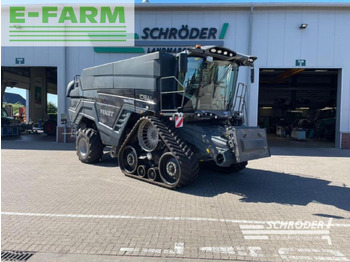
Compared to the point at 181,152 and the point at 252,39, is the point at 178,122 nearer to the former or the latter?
the point at 181,152

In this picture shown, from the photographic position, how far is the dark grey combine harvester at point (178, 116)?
6.31m

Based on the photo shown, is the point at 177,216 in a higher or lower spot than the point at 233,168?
lower

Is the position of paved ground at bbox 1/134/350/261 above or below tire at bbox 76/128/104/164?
below

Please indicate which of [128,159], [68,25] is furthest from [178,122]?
[68,25]

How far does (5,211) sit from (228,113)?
17.5ft

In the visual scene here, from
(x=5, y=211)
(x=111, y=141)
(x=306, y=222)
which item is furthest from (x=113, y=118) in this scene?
(x=306, y=222)

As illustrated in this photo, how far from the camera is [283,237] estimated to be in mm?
4195

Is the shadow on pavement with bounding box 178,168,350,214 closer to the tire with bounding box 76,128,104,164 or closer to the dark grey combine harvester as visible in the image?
the dark grey combine harvester

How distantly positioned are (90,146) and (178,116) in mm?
4317

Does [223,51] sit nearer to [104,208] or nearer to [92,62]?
[104,208]

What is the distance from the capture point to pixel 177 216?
4957mm

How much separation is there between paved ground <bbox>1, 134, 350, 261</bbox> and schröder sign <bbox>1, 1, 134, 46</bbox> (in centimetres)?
901

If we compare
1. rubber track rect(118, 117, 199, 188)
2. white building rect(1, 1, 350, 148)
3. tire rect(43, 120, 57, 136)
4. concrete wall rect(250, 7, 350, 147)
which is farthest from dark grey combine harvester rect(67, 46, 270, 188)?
tire rect(43, 120, 57, 136)

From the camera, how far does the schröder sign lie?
14977 millimetres
